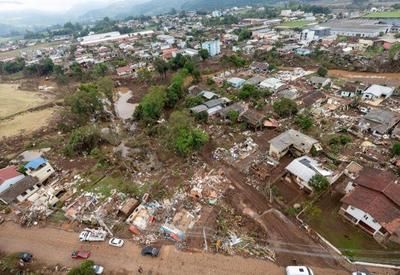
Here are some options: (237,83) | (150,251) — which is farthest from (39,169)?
(237,83)

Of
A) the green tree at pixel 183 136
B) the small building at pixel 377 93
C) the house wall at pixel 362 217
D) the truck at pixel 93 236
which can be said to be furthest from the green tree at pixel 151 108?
the small building at pixel 377 93

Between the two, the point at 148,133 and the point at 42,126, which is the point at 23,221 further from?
the point at 42,126

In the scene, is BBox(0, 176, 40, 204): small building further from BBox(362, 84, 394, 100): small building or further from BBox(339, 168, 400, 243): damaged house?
BBox(362, 84, 394, 100): small building

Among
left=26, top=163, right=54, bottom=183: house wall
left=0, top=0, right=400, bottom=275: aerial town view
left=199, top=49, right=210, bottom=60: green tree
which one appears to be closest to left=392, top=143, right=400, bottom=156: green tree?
left=0, top=0, right=400, bottom=275: aerial town view

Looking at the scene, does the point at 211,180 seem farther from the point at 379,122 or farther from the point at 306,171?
the point at 379,122

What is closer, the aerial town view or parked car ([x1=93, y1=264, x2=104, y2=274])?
parked car ([x1=93, y1=264, x2=104, y2=274])
